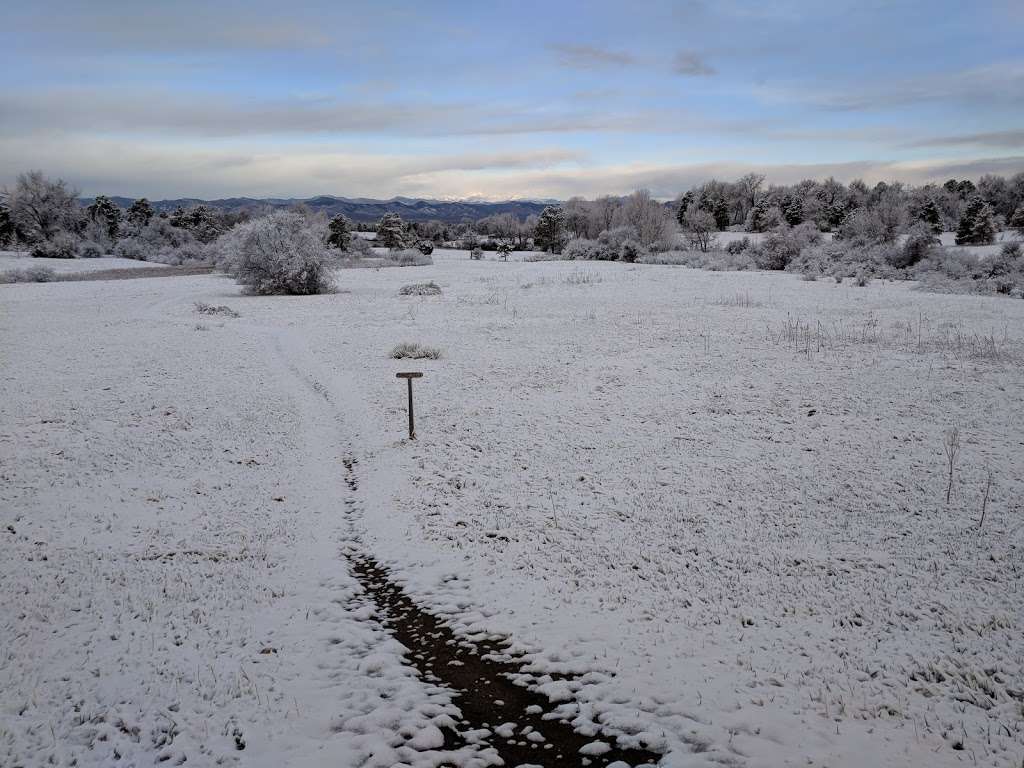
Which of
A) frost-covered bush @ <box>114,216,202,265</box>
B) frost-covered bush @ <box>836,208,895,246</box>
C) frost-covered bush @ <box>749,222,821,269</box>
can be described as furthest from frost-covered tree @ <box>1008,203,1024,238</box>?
frost-covered bush @ <box>114,216,202,265</box>

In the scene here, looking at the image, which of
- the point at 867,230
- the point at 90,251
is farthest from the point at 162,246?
the point at 867,230

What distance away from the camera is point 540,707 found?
500cm

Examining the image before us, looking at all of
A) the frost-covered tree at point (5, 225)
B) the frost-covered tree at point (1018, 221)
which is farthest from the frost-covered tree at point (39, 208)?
the frost-covered tree at point (1018, 221)

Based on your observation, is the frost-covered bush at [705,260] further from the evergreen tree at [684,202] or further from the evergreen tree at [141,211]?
the evergreen tree at [141,211]

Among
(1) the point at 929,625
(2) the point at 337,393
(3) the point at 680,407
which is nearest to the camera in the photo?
(1) the point at 929,625

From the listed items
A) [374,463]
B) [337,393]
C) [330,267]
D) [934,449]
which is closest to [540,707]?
[374,463]

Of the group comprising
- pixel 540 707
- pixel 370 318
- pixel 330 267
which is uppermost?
pixel 330 267

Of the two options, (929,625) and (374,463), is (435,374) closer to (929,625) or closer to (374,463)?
(374,463)

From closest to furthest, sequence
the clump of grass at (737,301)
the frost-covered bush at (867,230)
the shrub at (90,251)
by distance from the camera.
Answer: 1. the clump of grass at (737,301)
2. the frost-covered bush at (867,230)
3. the shrub at (90,251)

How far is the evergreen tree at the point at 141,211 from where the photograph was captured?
253 ft

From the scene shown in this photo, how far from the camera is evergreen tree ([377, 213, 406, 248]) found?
79.2m

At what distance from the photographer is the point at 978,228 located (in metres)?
47.6

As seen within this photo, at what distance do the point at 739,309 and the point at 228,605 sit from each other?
906 inches

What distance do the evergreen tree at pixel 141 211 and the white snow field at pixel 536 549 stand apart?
2796 inches
